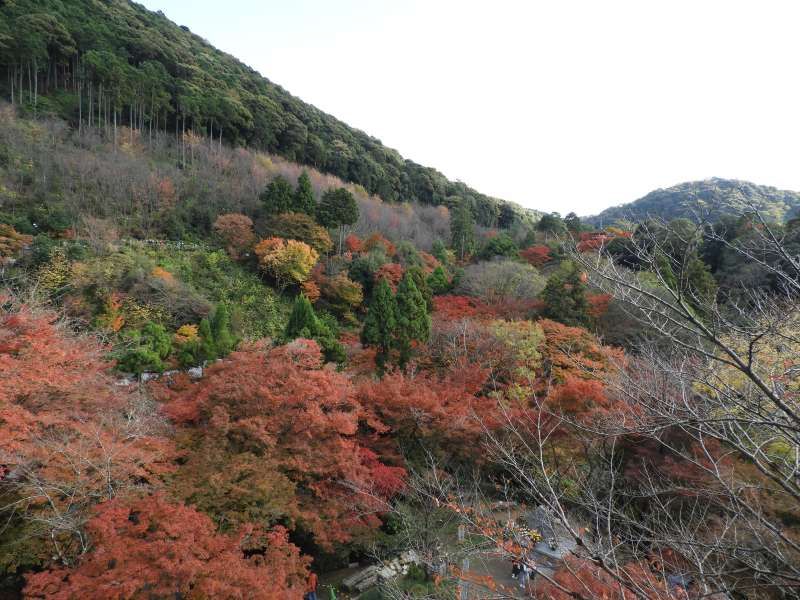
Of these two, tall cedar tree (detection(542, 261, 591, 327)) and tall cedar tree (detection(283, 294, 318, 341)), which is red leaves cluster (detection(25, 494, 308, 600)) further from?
tall cedar tree (detection(542, 261, 591, 327))

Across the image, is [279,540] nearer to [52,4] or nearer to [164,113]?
[164,113]

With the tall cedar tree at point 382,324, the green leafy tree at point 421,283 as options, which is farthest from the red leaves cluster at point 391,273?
the tall cedar tree at point 382,324

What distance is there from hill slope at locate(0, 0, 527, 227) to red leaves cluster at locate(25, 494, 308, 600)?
30.7m

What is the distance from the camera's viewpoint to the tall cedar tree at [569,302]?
65.8 ft

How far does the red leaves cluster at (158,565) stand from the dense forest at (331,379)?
0.04 meters

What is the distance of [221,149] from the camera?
31766 mm

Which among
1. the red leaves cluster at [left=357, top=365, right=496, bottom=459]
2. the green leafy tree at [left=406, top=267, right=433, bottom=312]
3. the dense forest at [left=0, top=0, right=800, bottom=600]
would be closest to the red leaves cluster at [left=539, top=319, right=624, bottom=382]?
the dense forest at [left=0, top=0, right=800, bottom=600]

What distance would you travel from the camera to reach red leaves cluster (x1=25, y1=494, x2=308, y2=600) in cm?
569

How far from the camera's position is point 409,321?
18.1 meters

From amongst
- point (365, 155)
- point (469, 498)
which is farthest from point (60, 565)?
point (365, 155)

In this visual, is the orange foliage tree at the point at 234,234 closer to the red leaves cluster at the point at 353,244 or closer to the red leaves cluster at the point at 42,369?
the red leaves cluster at the point at 353,244

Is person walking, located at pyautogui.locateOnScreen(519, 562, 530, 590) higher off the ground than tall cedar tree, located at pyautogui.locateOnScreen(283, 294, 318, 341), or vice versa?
tall cedar tree, located at pyautogui.locateOnScreen(283, 294, 318, 341)

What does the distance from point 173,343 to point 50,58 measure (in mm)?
27856

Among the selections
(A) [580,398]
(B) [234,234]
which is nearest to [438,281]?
(B) [234,234]
